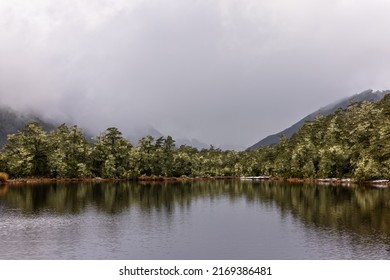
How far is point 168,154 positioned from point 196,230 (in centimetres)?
13780

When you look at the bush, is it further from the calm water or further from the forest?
the calm water

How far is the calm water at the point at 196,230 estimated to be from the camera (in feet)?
132

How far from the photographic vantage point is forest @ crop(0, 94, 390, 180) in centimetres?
13594

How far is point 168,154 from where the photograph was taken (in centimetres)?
18988

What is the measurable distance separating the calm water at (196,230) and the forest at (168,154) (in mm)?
61328

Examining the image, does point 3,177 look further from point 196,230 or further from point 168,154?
point 196,230

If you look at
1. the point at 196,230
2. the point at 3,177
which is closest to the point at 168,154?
the point at 3,177

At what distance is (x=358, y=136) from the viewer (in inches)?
5797

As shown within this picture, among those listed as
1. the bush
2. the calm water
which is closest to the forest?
the bush

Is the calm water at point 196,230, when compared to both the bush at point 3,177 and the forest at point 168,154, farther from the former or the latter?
the bush at point 3,177

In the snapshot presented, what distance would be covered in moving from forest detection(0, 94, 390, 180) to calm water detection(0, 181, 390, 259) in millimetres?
61328
